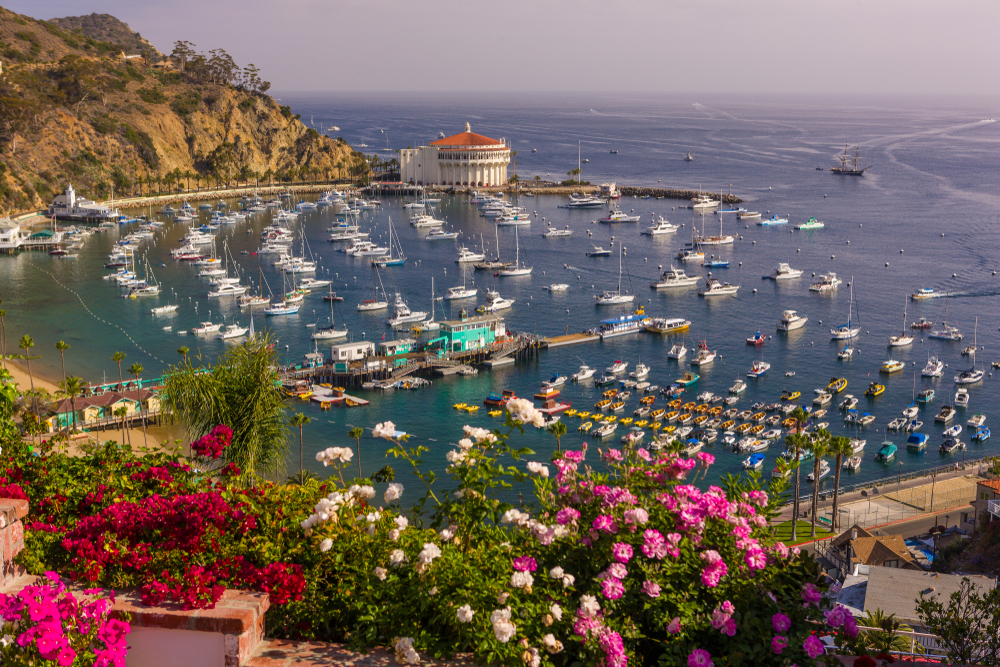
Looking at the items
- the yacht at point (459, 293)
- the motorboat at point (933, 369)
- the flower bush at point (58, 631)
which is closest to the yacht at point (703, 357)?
the motorboat at point (933, 369)

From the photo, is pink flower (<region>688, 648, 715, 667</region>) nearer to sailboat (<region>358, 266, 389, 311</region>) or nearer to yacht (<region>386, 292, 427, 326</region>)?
yacht (<region>386, 292, 427, 326</region>)

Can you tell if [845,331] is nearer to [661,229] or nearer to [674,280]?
[674,280]

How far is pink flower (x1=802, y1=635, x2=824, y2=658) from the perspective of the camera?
18.1 ft

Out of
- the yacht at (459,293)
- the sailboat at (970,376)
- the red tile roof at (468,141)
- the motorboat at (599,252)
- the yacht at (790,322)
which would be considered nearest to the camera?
the sailboat at (970,376)

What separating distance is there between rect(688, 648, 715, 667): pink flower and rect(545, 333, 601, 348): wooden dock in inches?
1698

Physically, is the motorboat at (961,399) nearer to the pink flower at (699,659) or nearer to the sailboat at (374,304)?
the sailboat at (374,304)

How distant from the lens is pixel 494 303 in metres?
56.7

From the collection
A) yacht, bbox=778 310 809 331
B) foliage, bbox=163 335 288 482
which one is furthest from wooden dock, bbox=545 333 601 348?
foliage, bbox=163 335 288 482

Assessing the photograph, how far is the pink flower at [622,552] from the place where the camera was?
19.6ft

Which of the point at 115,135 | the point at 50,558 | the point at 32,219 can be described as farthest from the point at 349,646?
the point at 115,135

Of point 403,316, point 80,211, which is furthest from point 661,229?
point 80,211

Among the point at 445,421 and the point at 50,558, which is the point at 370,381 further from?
the point at 50,558

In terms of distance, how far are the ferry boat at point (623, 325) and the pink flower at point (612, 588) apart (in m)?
45.3

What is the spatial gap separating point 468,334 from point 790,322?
→ 65.4 feet
